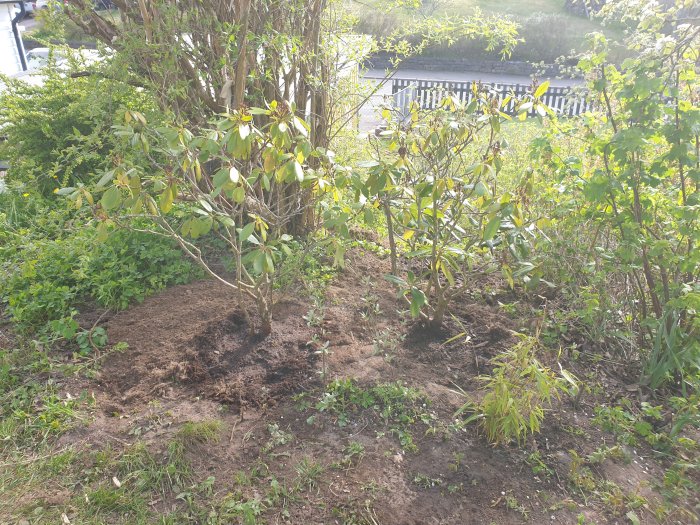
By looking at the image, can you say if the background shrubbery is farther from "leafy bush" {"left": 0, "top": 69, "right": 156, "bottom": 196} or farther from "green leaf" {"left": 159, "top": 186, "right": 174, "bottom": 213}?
"green leaf" {"left": 159, "top": 186, "right": 174, "bottom": 213}

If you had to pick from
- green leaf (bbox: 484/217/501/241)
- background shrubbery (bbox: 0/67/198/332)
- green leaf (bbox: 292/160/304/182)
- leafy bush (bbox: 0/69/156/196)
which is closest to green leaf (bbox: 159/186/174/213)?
green leaf (bbox: 292/160/304/182)

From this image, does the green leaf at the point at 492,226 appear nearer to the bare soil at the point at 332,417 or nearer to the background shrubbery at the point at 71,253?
the bare soil at the point at 332,417

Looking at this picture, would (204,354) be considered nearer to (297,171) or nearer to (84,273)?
(84,273)

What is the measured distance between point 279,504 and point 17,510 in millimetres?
1108

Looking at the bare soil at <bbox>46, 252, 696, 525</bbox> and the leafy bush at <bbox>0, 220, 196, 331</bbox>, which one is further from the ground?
the leafy bush at <bbox>0, 220, 196, 331</bbox>

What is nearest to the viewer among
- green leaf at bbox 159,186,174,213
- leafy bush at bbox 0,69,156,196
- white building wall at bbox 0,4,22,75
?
green leaf at bbox 159,186,174,213

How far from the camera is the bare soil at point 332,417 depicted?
7.35 ft

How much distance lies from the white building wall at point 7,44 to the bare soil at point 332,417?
9.75 metres

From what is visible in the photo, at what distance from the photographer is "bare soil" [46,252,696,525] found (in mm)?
2240

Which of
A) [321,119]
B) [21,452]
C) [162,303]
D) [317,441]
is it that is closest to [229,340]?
[162,303]

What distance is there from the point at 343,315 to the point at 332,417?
2.99ft

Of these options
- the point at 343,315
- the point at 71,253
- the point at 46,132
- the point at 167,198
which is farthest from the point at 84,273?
the point at 46,132

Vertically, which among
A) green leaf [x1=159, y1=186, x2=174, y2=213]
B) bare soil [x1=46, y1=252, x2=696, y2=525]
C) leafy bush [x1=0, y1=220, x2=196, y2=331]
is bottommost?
bare soil [x1=46, y1=252, x2=696, y2=525]

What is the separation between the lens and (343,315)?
11.4 ft
